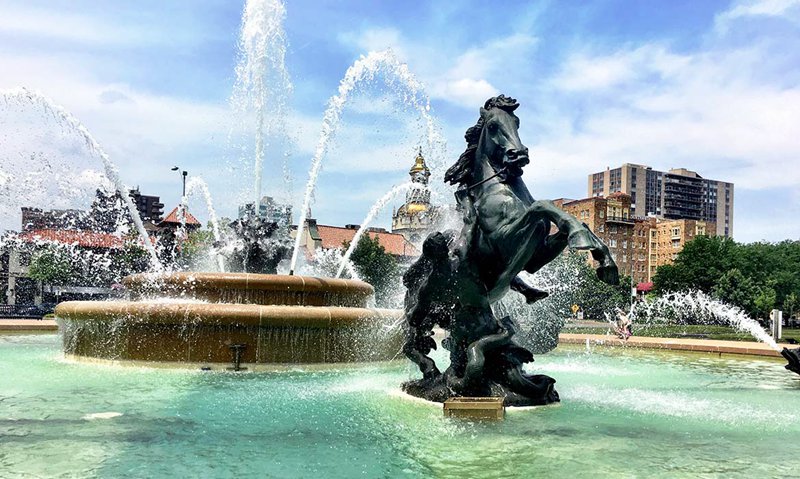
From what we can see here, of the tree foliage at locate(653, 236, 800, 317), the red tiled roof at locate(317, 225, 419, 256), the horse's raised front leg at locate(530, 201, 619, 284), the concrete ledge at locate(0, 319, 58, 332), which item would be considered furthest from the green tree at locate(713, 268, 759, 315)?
the horse's raised front leg at locate(530, 201, 619, 284)

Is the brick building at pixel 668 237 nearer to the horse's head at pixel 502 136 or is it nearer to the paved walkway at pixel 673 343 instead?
the paved walkway at pixel 673 343

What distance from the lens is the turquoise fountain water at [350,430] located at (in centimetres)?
501

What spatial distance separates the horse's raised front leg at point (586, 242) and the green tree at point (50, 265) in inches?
2431

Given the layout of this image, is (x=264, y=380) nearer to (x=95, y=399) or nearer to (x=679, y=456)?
(x=95, y=399)

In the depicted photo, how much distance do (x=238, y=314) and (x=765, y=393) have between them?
766 centimetres

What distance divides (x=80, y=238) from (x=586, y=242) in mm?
61334

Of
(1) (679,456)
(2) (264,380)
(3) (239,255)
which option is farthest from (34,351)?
(1) (679,456)

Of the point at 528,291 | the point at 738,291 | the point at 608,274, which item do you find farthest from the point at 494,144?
the point at 738,291

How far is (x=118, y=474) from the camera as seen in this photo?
4.66m

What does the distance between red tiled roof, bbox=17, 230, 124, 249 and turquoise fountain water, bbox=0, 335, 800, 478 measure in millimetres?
50280

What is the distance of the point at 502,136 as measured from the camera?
8016 millimetres

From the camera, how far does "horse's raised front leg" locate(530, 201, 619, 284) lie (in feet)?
21.6

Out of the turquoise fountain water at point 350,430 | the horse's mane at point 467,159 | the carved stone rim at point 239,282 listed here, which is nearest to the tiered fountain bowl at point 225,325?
the carved stone rim at point 239,282

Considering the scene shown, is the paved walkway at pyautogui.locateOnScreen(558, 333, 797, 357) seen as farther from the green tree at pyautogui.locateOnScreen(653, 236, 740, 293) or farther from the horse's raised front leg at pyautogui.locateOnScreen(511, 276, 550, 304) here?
the green tree at pyautogui.locateOnScreen(653, 236, 740, 293)
